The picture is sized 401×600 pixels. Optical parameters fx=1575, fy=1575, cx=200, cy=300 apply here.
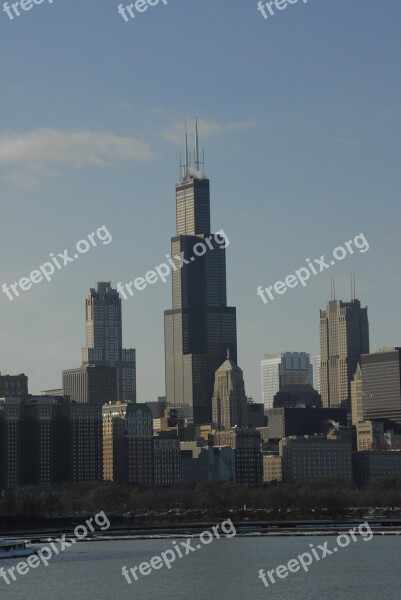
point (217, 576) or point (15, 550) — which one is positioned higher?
point (15, 550)

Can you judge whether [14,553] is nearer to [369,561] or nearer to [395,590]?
[369,561]

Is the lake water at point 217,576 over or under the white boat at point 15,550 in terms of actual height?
under

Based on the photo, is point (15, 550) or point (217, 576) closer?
point (217, 576)

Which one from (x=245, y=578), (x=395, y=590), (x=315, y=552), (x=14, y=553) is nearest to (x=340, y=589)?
(x=395, y=590)

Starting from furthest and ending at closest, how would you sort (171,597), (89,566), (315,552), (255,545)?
(255,545)
(315,552)
(89,566)
(171,597)
